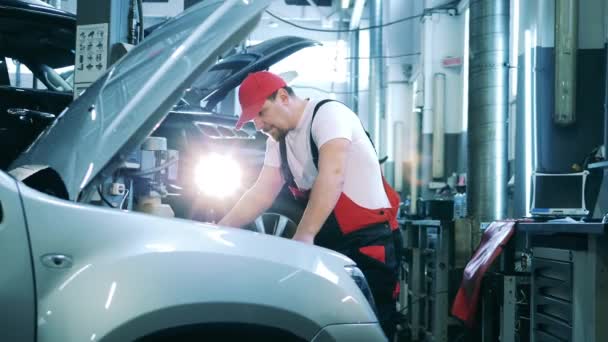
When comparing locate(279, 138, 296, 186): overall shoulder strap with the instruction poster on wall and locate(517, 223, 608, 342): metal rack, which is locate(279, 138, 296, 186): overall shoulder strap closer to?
the instruction poster on wall

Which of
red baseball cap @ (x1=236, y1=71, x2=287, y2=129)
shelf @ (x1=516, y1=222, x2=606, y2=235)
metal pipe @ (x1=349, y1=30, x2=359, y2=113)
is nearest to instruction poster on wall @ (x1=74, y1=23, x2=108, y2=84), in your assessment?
red baseball cap @ (x1=236, y1=71, x2=287, y2=129)

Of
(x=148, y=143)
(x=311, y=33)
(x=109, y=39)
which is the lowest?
(x=148, y=143)

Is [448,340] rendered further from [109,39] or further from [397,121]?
[397,121]

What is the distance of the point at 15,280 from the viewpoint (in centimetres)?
157

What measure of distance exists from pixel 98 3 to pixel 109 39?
21 cm

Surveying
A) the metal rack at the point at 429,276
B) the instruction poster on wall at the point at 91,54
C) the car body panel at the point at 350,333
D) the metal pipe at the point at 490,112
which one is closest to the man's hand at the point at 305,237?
the car body panel at the point at 350,333

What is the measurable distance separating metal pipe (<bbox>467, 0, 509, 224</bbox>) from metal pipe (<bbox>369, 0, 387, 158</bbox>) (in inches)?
263

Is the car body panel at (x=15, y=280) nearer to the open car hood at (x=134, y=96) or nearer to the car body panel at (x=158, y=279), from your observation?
the car body panel at (x=158, y=279)

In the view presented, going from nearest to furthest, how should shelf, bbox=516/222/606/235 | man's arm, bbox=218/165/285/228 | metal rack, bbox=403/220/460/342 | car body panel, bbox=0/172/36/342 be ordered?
car body panel, bbox=0/172/36/342 → shelf, bbox=516/222/606/235 → man's arm, bbox=218/165/285/228 → metal rack, bbox=403/220/460/342

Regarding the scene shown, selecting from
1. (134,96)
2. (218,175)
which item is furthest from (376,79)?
(134,96)

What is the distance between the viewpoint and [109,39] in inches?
133

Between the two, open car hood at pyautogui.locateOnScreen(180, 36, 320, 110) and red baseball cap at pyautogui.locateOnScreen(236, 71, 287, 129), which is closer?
red baseball cap at pyautogui.locateOnScreen(236, 71, 287, 129)

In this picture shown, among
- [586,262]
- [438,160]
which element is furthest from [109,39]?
[438,160]

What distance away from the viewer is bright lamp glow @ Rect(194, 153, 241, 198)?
4422 millimetres
